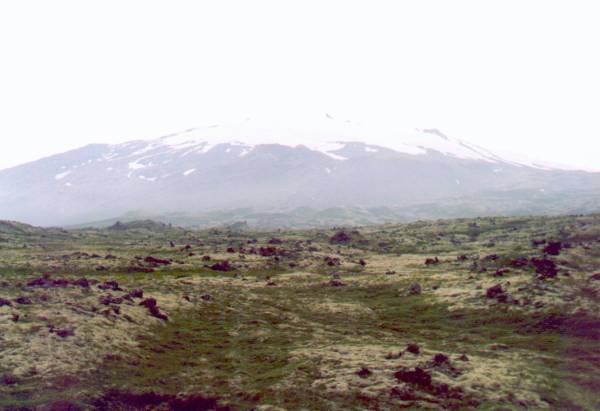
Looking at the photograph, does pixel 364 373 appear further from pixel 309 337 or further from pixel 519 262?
pixel 519 262

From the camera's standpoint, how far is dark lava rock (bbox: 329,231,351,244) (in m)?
124

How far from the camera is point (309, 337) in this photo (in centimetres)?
4125

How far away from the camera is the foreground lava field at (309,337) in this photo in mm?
28141

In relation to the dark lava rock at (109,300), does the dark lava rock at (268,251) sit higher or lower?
lower

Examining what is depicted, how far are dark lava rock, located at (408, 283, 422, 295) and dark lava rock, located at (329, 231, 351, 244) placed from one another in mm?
65081

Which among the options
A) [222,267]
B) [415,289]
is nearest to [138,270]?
[222,267]

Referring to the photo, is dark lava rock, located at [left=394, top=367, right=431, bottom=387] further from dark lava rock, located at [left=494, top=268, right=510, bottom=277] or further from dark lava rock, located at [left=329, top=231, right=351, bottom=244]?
dark lava rock, located at [left=329, top=231, right=351, bottom=244]

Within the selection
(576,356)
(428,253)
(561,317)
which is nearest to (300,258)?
(428,253)

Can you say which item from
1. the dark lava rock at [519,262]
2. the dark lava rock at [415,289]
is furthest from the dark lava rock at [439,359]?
the dark lava rock at [519,262]

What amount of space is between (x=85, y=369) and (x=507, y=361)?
88.8ft

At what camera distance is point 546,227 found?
115250 mm

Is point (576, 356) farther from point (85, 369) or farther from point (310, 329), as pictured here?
point (85, 369)

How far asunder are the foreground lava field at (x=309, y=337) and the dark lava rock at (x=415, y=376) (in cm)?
11

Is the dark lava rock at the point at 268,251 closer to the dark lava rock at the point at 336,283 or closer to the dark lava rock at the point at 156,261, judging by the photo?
the dark lava rock at the point at 156,261
